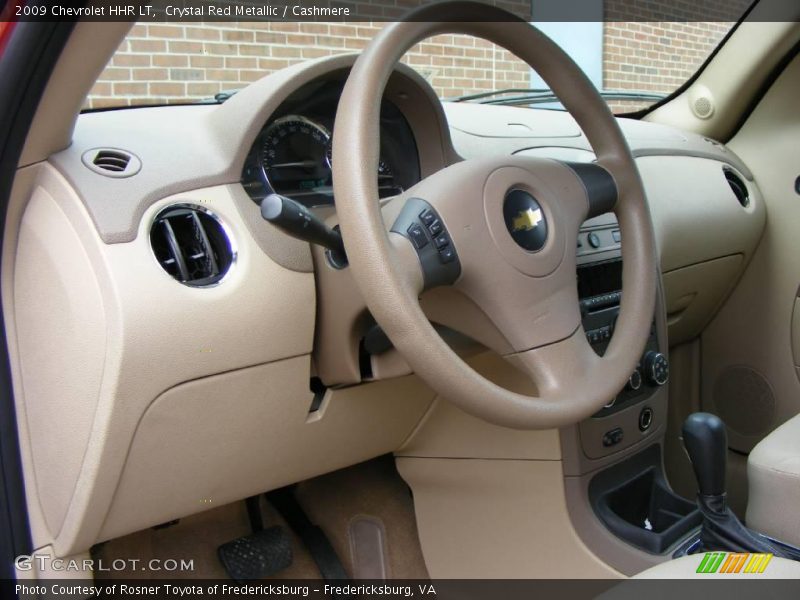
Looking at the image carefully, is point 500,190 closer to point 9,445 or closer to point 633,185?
point 633,185

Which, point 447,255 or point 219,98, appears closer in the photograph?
point 447,255

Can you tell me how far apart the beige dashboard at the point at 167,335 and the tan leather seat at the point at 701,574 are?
0.43 m

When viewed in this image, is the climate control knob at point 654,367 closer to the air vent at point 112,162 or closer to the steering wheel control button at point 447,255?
the steering wheel control button at point 447,255

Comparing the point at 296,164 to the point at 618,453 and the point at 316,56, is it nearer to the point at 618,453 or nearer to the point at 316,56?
the point at 316,56

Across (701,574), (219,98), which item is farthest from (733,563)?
(219,98)

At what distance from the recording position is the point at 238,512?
6.08 feet

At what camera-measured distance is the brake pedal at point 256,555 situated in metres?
1.75

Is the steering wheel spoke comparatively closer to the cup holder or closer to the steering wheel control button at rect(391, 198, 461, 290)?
the steering wheel control button at rect(391, 198, 461, 290)

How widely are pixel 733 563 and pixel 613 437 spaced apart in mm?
605

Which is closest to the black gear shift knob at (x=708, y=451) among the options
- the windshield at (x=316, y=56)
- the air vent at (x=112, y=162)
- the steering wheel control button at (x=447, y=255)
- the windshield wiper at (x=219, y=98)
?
the steering wheel control button at (x=447, y=255)

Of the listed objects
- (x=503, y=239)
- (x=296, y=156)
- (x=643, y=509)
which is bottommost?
(x=643, y=509)

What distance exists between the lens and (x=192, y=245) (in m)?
1.26

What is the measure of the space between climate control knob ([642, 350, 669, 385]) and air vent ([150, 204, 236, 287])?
85cm

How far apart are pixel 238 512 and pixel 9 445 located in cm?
66
